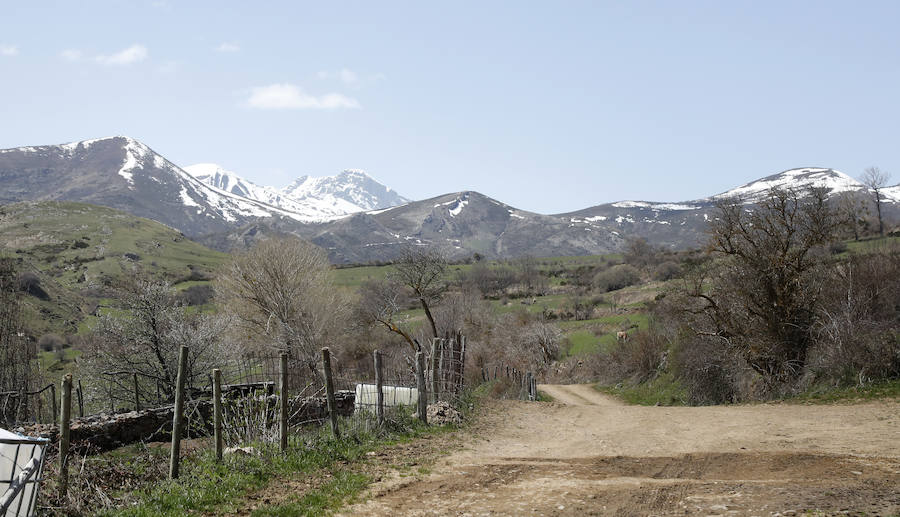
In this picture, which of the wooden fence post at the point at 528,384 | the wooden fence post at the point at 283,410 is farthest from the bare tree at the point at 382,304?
the wooden fence post at the point at 283,410

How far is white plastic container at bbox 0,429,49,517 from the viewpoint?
23.0ft

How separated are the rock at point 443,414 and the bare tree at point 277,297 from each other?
27567mm

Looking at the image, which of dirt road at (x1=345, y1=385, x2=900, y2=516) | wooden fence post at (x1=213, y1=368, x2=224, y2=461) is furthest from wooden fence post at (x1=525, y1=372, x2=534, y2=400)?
wooden fence post at (x1=213, y1=368, x2=224, y2=461)

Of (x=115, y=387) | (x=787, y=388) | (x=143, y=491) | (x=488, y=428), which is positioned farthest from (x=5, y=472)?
(x=115, y=387)

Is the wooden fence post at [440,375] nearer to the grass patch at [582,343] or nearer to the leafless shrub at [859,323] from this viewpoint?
the leafless shrub at [859,323]

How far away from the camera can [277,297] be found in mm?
46688

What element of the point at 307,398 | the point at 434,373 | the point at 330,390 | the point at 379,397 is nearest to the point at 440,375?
the point at 434,373

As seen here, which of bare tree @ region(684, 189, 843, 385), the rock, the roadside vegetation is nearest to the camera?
the roadside vegetation

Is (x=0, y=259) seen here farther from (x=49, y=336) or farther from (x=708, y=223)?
(x=708, y=223)

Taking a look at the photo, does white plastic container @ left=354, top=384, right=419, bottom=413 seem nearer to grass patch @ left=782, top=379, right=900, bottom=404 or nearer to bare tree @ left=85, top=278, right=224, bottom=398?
grass patch @ left=782, top=379, right=900, bottom=404

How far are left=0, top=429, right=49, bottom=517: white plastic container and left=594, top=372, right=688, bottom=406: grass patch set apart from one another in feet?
92.8

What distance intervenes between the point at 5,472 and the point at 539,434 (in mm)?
11906

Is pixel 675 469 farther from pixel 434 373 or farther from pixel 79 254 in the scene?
pixel 79 254

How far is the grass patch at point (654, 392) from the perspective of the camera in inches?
1270
